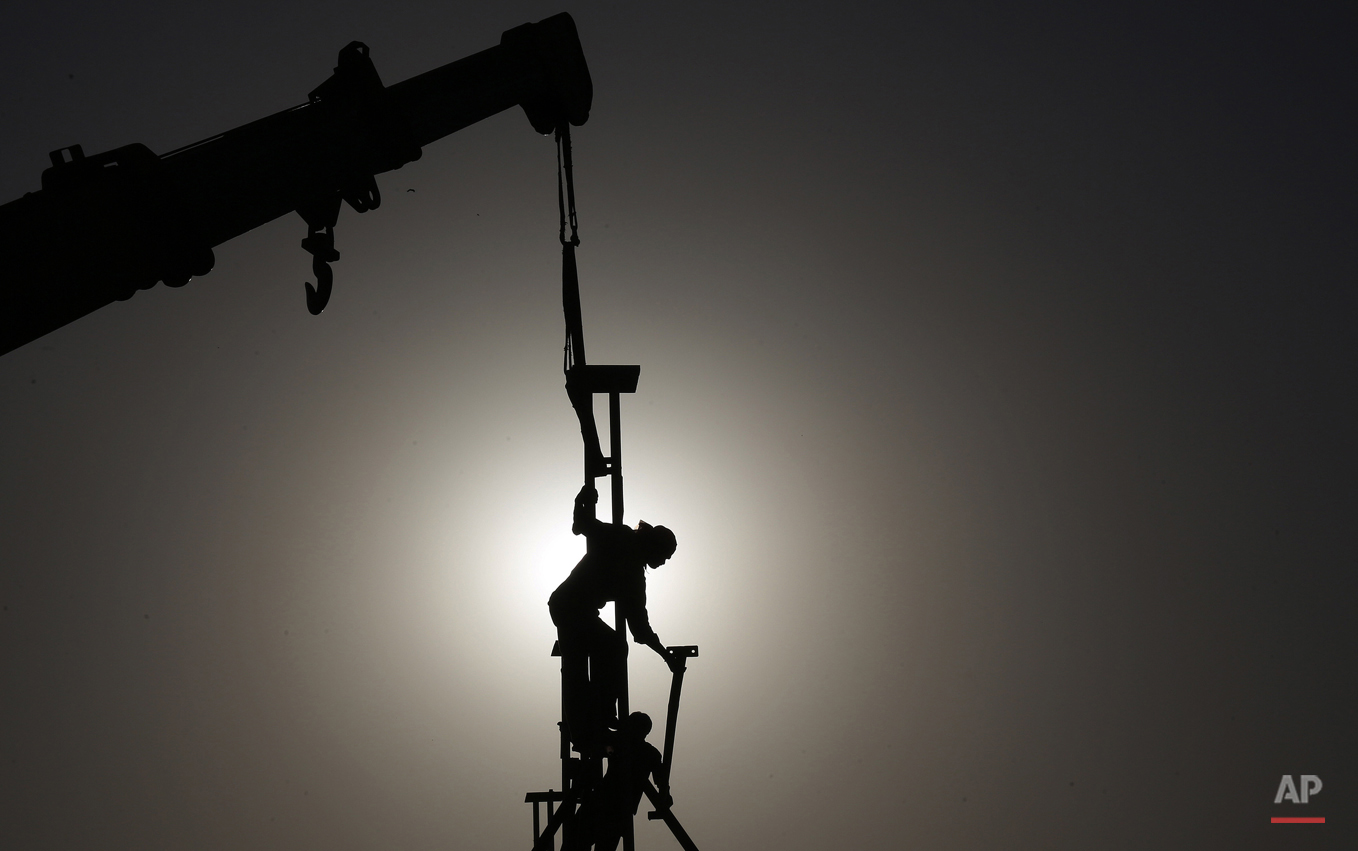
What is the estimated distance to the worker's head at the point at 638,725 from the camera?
5.43m

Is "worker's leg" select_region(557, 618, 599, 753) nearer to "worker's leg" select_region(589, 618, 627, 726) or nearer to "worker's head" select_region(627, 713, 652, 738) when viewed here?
"worker's leg" select_region(589, 618, 627, 726)

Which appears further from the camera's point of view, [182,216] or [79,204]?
[182,216]

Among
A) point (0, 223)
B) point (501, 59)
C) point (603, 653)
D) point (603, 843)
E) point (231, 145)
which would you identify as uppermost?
point (501, 59)

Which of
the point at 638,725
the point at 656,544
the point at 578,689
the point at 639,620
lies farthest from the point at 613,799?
the point at 656,544

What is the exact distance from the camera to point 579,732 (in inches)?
215

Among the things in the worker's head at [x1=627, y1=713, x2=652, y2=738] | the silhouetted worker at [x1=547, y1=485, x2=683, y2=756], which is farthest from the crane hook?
the worker's head at [x1=627, y1=713, x2=652, y2=738]

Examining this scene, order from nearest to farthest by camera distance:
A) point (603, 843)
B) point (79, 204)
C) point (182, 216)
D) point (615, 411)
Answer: point (79, 204), point (182, 216), point (603, 843), point (615, 411)

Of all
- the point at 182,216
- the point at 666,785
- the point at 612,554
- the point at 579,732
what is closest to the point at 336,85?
the point at 182,216

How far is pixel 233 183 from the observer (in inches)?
164

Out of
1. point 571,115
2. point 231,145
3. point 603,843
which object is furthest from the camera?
point 571,115

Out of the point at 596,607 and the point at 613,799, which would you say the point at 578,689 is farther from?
the point at 613,799

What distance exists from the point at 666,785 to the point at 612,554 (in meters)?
1.78

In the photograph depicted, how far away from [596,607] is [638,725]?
893 mm

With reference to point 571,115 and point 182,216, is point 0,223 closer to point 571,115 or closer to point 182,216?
point 182,216
